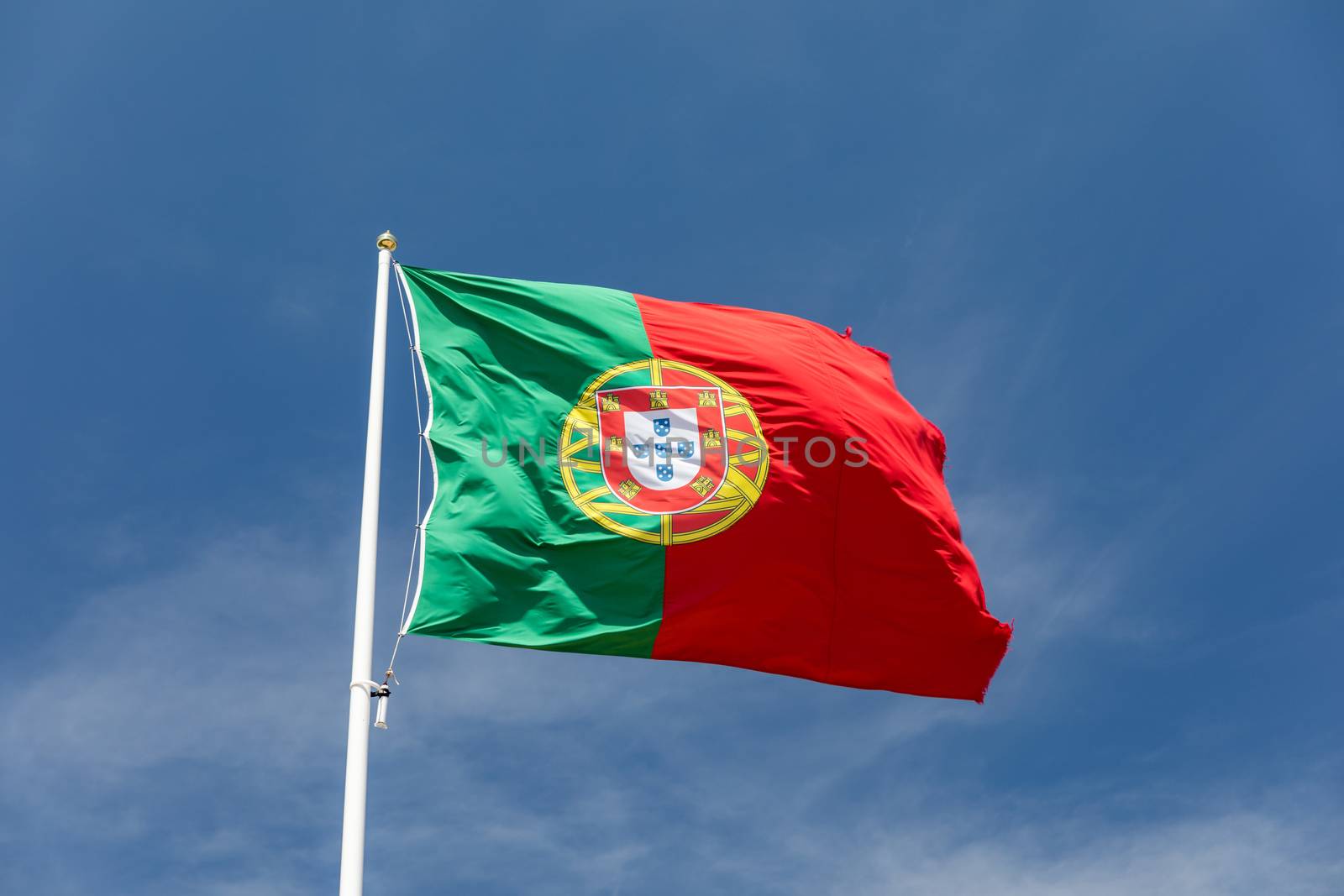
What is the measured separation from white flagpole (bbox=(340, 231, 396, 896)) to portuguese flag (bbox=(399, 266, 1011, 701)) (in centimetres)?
56

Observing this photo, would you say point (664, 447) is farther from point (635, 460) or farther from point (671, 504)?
point (671, 504)

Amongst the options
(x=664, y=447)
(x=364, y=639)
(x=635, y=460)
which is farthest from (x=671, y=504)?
(x=364, y=639)

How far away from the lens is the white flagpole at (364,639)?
11.2m

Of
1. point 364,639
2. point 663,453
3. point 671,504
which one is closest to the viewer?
point 364,639

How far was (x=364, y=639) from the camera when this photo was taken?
12297 millimetres

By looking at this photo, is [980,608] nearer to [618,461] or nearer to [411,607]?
[618,461]

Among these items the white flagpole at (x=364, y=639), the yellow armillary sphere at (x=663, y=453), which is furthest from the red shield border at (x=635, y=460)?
the white flagpole at (x=364, y=639)

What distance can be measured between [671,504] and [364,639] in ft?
13.1

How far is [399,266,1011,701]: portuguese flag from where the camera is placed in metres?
14.0

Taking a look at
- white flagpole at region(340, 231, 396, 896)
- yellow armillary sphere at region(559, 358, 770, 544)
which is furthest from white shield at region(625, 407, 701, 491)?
white flagpole at region(340, 231, 396, 896)

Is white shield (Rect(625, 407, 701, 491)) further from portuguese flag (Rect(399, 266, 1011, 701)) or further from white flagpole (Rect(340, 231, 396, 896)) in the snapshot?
white flagpole (Rect(340, 231, 396, 896))

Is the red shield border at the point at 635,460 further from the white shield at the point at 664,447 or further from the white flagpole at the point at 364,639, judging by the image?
the white flagpole at the point at 364,639

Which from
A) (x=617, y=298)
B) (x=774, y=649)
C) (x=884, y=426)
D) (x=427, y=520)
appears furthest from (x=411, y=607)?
(x=884, y=426)

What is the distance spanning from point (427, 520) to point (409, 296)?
2.88 m
